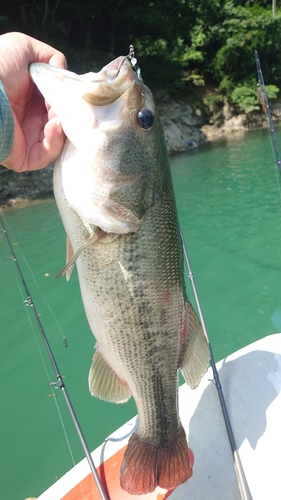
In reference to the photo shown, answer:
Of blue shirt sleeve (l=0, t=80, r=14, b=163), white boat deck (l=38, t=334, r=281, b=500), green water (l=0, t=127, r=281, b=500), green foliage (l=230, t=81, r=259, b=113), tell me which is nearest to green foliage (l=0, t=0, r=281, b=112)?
green foliage (l=230, t=81, r=259, b=113)

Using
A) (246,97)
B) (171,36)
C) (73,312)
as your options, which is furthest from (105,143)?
(246,97)

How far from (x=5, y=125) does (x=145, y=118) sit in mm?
547

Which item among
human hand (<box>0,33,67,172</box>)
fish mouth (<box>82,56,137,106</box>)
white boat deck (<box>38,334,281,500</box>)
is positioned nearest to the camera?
fish mouth (<box>82,56,137,106</box>)

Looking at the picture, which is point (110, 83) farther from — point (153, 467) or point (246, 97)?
point (246, 97)

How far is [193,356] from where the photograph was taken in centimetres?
188

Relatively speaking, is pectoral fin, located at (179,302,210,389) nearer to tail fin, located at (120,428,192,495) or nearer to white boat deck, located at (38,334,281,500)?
tail fin, located at (120,428,192,495)

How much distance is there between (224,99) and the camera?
2505 centimetres

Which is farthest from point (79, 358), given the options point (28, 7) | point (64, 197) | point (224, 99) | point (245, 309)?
point (224, 99)

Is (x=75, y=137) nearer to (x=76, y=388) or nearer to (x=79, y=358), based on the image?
(x=76, y=388)

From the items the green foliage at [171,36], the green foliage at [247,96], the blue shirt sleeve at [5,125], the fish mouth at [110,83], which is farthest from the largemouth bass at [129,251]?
the green foliage at [247,96]

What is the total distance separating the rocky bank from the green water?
262cm

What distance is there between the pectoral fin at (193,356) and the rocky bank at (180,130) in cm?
1212

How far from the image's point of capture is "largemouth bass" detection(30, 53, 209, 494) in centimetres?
151

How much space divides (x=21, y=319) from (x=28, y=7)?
1928 centimetres
